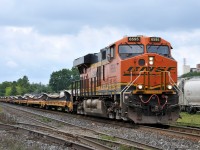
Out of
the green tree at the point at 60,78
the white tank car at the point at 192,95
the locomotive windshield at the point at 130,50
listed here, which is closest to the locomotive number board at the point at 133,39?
the locomotive windshield at the point at 130,50

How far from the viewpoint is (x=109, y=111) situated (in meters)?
18.7

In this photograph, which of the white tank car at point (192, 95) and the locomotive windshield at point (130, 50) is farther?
the white tank car at point (192, 95)

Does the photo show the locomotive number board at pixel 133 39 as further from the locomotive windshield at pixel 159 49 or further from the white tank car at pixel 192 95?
the white tank car at pixel 192 95

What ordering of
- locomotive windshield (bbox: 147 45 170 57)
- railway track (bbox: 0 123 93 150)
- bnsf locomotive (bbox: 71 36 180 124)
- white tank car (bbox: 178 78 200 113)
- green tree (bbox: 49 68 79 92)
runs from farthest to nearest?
green tree (bbox: 49 68 79 92) < white tank car (bbox: 178 78 200 113) < locomotive windshield (bbox: 147 45 170 57) < bnsf locomotive (bbox: 71 36 180 124) < railway track (bbox: 0 123 93 150)

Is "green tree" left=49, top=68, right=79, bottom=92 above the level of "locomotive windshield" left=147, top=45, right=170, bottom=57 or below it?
above

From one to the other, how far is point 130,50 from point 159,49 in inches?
51.9

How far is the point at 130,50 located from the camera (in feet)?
57.3

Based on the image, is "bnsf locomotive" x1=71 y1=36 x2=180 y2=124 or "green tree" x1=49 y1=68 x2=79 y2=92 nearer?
"bnsf locomotive" x1=71 y1=36 x2=180 y2=124

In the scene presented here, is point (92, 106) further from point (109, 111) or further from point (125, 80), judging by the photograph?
point (125, 80)

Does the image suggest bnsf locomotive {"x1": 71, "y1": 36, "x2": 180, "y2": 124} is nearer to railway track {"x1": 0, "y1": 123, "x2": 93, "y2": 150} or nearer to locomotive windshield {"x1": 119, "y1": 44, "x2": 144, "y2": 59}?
locomotive windshield {"x1": 119, "y1": 44, "x2": 144, "y2": 59}

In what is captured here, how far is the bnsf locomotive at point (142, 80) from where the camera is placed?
16.3 metres

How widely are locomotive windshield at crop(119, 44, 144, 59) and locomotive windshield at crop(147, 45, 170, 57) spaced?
1.23 ft

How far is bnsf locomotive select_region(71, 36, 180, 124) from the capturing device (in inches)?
641

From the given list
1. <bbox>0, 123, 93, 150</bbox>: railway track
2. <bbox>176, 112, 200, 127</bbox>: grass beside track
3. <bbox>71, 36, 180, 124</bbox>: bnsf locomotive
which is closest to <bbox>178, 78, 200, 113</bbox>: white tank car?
<bbox>176, 112, 200, 127</bbox>: grass beside track
